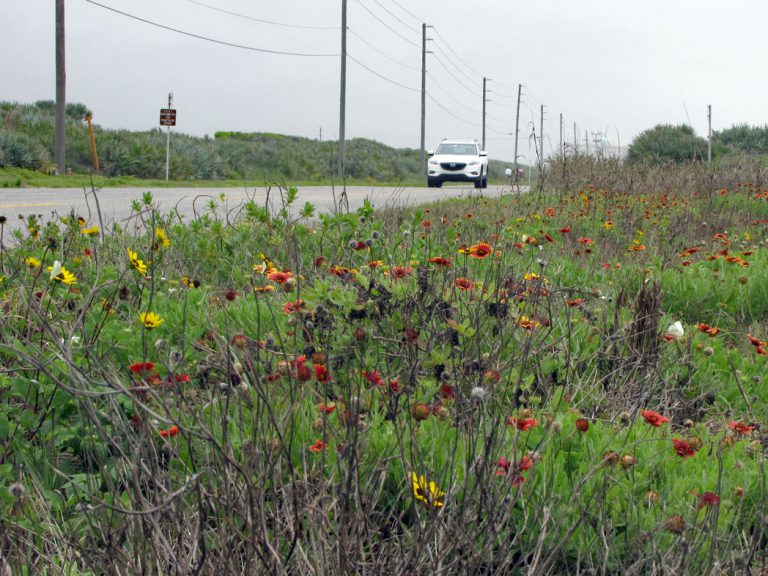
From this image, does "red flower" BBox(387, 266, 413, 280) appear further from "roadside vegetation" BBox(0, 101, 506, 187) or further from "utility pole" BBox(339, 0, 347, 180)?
"utility pole" BBox(339, 0, 347, 180)

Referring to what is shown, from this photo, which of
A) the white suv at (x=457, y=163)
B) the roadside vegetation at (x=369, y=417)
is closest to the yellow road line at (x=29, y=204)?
the roadside vegetation at (x=369, y=417)

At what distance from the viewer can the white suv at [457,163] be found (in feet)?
88.3

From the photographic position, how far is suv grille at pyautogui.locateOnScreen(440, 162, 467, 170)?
27.1m

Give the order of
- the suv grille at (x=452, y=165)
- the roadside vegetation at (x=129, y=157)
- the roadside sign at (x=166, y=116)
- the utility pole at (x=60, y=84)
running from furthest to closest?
1. the suv grille at (x=452, y=165)
2. the roadside vegetation at (x=129, y=157)
3. the roadside sign at (x=166, y=116)
4. the utility pole at (x=60, y=84)

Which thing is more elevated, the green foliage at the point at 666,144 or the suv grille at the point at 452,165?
the green foliage at the point at 666,144

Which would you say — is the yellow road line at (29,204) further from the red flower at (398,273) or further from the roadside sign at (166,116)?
the roadside sign at (166,116)

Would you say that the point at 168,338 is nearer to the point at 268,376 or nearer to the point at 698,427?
the point at 268,376

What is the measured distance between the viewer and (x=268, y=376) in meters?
2.36

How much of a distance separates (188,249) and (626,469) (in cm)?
390

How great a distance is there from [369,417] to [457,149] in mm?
26090

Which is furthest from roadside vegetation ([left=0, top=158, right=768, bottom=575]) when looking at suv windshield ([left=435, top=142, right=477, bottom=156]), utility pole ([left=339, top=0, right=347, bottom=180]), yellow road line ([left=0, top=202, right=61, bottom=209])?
utility pole ([left=339, top=0, right=347, bottom=180])

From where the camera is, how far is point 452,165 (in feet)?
89.2

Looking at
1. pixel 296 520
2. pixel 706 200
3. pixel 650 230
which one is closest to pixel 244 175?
pixel 706 200

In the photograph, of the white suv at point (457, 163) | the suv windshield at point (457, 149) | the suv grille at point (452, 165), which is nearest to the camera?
the white suv at point (457, 163)
